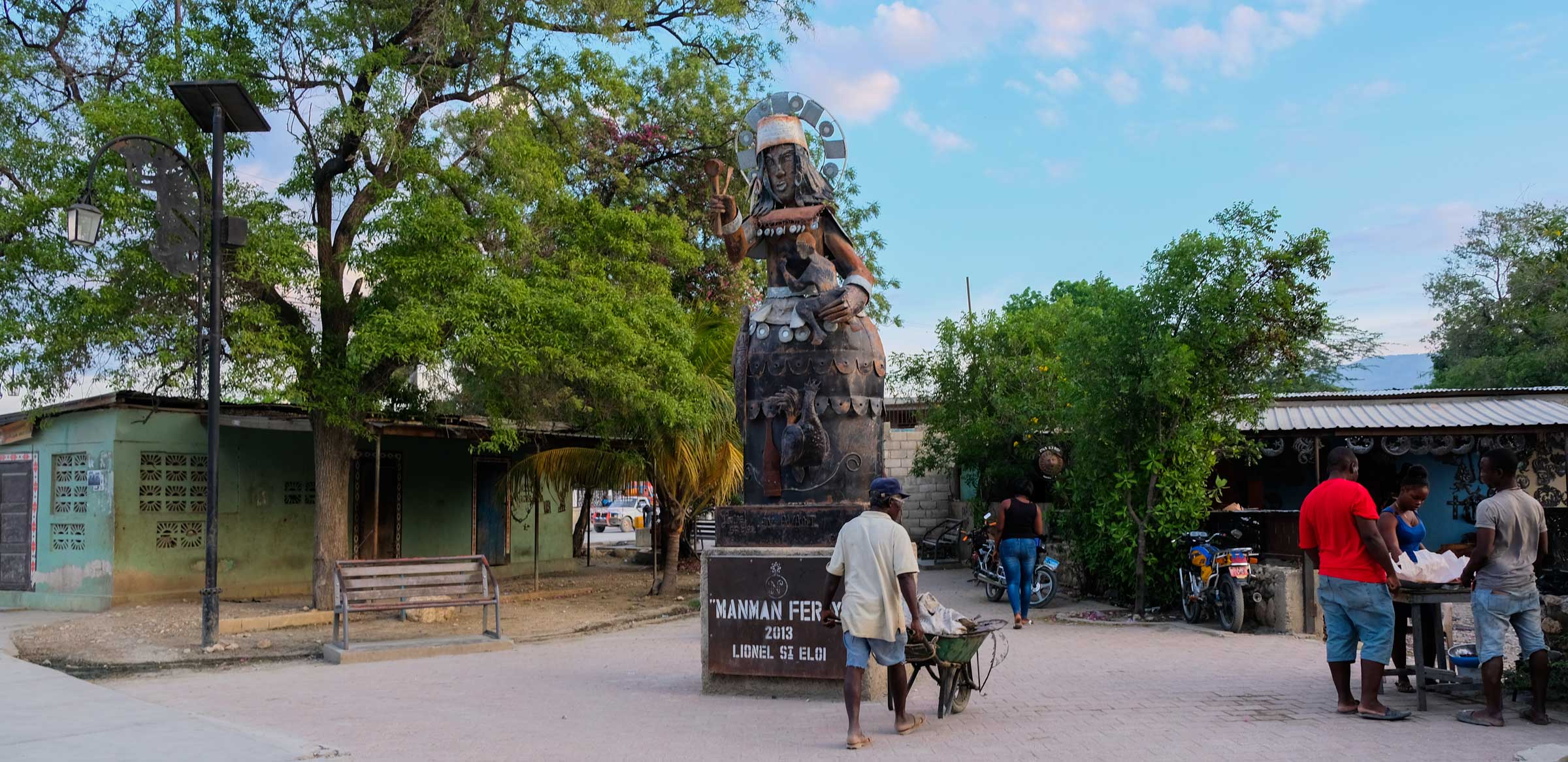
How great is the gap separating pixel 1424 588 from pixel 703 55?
13.5m

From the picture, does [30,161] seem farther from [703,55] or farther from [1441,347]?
[1441,347]

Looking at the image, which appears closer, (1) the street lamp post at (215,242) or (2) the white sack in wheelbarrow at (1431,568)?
(2) the white sack in wheelbarrow at (1431,568)

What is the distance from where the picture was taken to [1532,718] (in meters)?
6.57

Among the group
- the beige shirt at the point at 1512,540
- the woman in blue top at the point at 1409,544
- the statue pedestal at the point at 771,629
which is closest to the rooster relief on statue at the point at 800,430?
the statue pedestal at the point at 771,629

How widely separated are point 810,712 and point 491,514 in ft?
42.7

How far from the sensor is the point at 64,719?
7.18 meters

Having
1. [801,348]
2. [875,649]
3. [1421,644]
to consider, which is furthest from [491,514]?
[1421,644]

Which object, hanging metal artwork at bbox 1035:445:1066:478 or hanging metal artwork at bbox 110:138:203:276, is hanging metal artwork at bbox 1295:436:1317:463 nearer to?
hanging metal artwork at bbox 1035:445:1066:478

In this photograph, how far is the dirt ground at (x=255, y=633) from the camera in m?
10.6

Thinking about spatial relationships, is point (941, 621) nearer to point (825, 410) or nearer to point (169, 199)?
point (825, 410)

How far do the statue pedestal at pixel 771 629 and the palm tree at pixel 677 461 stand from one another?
711 centimetres

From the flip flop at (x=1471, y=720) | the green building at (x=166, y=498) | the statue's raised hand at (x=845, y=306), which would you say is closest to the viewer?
the flip flop at (x=1471, y=720)

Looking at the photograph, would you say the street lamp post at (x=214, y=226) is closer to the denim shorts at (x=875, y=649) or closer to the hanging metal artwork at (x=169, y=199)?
the hanging metal artwork at (x=169, y=199)

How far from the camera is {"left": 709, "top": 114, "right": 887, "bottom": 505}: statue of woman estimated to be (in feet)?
27.1
